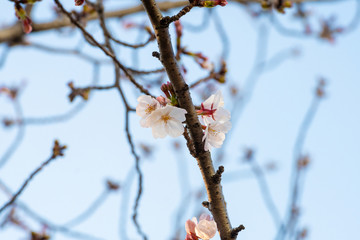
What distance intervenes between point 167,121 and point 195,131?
121 millimetres

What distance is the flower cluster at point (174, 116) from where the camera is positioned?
1.09 meters

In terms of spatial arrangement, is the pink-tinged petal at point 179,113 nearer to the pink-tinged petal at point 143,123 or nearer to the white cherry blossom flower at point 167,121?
the white cherry blossom flower at point 167,121

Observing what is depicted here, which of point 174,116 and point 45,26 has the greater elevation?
point 45,26

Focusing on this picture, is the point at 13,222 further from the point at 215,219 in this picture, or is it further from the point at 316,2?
the point at 316,2

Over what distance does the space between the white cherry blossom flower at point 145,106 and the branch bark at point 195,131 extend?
0.14m

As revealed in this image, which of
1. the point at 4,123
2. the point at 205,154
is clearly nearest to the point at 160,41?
the point at 205,154

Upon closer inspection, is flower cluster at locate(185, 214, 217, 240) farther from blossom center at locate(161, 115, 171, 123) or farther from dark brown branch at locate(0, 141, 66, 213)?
dark brown branch at locate(0, 141, 66, 213)

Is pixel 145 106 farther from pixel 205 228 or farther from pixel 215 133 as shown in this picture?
pixel 205 228

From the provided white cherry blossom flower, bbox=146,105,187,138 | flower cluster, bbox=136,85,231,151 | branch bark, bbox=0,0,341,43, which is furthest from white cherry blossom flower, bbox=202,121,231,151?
branch bark, bbox=0,0,341,43

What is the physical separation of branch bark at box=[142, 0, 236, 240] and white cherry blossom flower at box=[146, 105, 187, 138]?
3 cm

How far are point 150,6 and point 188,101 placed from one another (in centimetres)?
33

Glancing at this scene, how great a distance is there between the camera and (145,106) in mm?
1222

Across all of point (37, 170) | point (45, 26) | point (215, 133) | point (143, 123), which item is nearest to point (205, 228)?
point (215, 133)

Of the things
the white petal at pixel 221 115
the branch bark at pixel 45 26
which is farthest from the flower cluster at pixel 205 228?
the branch bark at pixel 45 26
